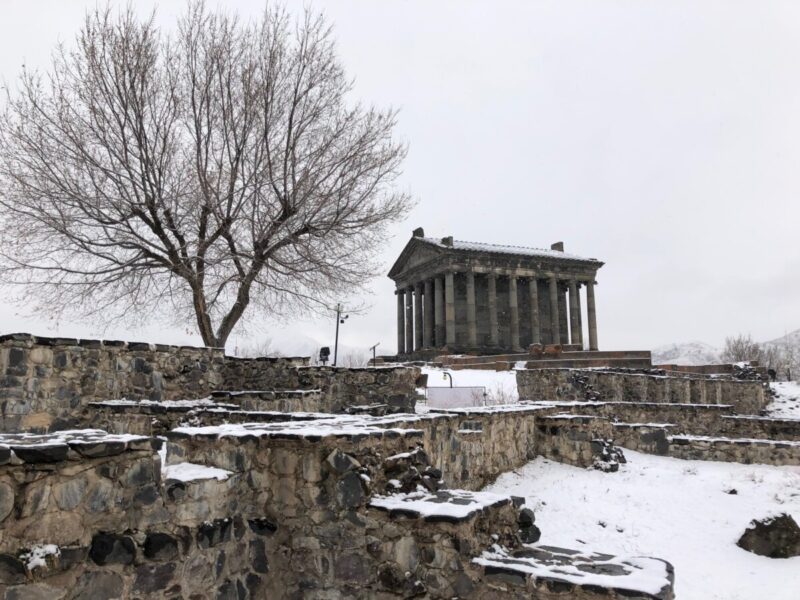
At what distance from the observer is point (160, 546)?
3375mm

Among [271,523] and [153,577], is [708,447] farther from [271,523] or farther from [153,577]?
[153,577]

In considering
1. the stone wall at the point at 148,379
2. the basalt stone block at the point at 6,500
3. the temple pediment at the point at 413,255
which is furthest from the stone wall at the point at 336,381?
the temple pediment at the point at 413,255

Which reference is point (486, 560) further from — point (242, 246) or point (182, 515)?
point (242, 246)

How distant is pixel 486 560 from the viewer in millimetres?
3736

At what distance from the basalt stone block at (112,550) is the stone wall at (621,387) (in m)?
17.1

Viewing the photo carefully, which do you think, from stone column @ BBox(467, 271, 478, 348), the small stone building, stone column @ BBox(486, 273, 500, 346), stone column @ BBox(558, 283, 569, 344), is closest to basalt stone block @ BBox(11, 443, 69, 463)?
the small stone building

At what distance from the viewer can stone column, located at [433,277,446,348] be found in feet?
156

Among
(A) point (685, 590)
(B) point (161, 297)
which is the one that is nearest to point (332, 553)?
(A) point (685, 590)

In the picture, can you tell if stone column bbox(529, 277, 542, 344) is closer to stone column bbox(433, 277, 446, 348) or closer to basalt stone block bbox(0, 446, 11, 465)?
stone column bbox(433, 277, 446, 348)

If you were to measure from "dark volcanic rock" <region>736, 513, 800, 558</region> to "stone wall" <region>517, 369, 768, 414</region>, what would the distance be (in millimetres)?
11135

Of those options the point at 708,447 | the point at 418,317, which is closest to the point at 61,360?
the point at 708,447

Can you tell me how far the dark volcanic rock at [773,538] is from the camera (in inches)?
295

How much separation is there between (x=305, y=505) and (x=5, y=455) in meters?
2.01

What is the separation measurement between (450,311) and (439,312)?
213 centimetres
